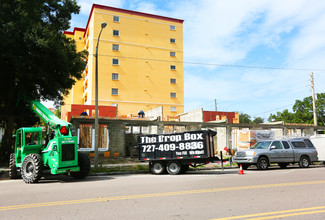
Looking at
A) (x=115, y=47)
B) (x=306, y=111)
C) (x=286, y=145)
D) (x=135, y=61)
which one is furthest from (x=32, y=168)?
(x=306, y=111)

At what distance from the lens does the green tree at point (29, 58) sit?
15.9 metres

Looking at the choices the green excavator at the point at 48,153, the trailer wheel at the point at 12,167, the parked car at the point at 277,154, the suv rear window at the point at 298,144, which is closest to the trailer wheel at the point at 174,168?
the parked car at the point at 277,154

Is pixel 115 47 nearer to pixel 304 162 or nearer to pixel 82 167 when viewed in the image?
pixel 304 162

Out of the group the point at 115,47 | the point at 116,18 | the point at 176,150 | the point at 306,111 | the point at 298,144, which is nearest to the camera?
the point at 176,150

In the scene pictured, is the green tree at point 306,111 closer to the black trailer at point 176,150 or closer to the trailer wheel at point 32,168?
the black trailer at point 176,150

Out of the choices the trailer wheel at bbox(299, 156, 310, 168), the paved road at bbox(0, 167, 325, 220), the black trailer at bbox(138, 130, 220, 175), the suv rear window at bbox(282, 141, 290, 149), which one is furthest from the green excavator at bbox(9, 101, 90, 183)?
the trailer wheel at bbox(299, 156, 310, 168)

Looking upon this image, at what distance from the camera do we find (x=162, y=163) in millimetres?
15227

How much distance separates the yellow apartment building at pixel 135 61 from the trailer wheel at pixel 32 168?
32.9 m

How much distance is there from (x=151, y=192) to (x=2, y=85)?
14.6m

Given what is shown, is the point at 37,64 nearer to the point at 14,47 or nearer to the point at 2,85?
the point at 14,47

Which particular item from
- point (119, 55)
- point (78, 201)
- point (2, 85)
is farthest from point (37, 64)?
point (119, 55)

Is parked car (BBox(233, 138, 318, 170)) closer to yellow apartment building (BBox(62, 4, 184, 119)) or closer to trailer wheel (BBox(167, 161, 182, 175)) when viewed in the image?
trailer wheel (BBox(167, 161, 182, 175))

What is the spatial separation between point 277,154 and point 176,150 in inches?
274

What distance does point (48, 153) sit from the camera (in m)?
12.0
